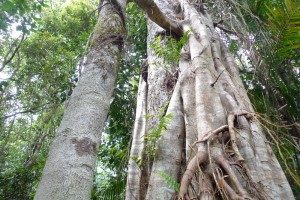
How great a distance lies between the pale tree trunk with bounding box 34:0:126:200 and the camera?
1.06 meters

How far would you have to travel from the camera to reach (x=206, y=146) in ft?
5.86

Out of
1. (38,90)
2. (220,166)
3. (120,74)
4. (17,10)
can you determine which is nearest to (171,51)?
(220,166)

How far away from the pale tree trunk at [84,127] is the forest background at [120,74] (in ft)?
0.92

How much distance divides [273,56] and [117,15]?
205cm

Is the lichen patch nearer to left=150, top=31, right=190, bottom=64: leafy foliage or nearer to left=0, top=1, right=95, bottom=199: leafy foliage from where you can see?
left=150, top=31, right=190, bottom=64: leafy foliage

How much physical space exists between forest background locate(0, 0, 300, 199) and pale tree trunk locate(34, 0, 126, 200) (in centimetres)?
28

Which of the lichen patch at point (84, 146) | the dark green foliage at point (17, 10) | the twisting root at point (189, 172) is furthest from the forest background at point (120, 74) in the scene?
the lichen patch at point (84, 146)

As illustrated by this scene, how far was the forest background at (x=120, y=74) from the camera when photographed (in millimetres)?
2934

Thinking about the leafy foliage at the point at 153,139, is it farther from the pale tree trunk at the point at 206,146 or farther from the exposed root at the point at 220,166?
the exposed root at the point at 220,166

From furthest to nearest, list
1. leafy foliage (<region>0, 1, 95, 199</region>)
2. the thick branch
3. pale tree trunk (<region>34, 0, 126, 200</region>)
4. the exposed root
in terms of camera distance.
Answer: leafy foliage (<region>0, 1, 95, 199</region>) → the thick branch → the exposed root → pale tree trunk (<region>34, 0, 126, 200</region>)

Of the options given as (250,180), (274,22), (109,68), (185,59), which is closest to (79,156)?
(109,68)

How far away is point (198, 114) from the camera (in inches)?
82.4

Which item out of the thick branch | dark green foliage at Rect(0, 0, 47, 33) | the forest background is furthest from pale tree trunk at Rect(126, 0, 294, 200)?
dark green foliage at Rect(0, 0, 47, 33)

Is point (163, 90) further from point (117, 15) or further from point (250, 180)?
point (250, 180)
